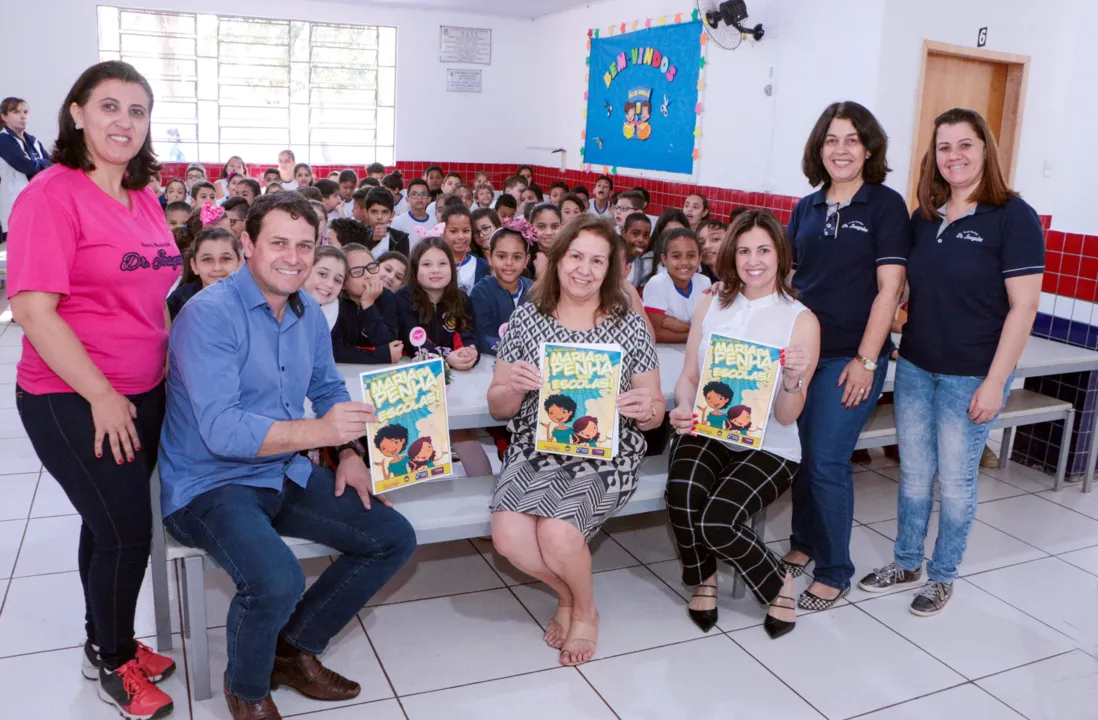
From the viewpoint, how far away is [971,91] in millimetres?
5918

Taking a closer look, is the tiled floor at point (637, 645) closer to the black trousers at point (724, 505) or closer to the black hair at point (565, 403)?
the black trousers at point (724, 505)

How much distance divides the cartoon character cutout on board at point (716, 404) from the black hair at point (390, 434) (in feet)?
3.06

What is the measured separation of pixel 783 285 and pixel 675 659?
121cm

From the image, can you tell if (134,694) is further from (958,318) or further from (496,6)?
(496,6)

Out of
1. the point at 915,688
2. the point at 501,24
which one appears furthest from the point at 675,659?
the point at 501,24

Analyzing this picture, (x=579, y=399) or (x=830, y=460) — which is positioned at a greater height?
(x=579, y=399)

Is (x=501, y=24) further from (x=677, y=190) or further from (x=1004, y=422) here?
(x=1004, y=422)

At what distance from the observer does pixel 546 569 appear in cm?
257

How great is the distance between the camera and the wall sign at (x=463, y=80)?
10.7m

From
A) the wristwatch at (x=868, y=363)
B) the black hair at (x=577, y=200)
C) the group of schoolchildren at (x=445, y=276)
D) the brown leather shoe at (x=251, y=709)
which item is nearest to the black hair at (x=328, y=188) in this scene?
the group of schoolchildren at (x=445, y=276)

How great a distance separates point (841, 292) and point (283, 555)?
1.86m

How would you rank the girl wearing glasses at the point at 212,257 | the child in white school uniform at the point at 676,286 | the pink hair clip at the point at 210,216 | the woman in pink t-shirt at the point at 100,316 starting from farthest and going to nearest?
the pink hair clip at the point at 210,216 → the child in white school uniform at the point at 676,286 → the girl wearing glasses at the point at 212,257 → the woman in pink t-shirt at the point at 100,316

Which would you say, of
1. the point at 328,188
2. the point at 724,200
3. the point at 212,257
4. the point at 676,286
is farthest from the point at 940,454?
the point at 328,188

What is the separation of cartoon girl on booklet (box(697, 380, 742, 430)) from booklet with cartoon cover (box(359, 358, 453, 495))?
31.9 inches
